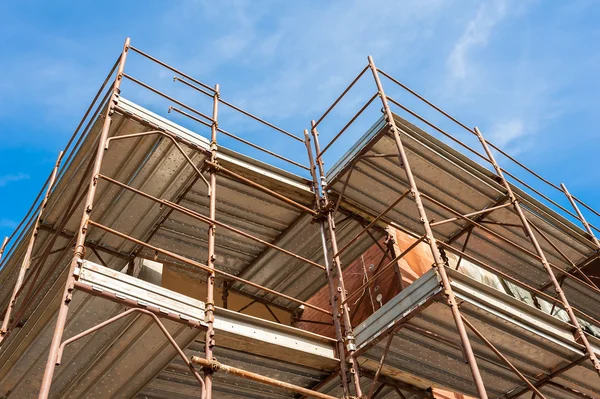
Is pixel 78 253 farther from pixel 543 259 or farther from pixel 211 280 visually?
pixel 543 259

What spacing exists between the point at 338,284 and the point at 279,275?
1986 mm

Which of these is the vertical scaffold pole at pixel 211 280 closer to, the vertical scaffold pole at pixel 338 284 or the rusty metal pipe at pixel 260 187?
the rusty metal pipe at pixel 260 187

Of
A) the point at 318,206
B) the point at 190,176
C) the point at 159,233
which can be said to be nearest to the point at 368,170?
the point at 318,206

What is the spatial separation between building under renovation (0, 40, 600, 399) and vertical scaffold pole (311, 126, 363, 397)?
0.04 m

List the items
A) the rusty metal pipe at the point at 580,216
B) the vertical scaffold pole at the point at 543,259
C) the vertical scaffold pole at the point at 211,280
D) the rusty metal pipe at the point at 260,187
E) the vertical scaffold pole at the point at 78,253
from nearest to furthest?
the vertical scaffold pole at the point at 78,253, the vertical scaffold pole at the point at 211,280, the vertical scaffold pole at the point at 543,259, the rusty metal pipe at the point at 260,187, the rusty metal pipe at the point at 580,216

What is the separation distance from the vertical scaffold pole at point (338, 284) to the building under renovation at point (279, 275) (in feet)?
0.12

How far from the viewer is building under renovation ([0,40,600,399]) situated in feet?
21.9

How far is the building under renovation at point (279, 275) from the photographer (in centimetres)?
667

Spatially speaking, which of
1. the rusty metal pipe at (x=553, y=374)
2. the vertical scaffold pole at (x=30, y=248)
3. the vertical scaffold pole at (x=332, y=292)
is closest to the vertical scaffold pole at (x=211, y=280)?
the vertical scaffold pole at (x=332, y=292)

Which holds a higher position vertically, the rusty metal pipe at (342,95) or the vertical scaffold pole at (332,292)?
the rusty metal pipe at (342,95)

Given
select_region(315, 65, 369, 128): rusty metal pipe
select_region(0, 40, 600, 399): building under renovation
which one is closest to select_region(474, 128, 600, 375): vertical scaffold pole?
select_region(0, 40, 600, 399): building under renovation

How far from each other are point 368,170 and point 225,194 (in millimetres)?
2507

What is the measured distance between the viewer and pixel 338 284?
379 inches

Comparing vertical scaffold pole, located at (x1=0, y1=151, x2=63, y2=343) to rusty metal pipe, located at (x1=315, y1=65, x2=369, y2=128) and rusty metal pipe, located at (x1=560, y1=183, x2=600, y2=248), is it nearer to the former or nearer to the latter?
rusty metal pipe, located at (x1=315, y1=65, x2=369, y2=128)
